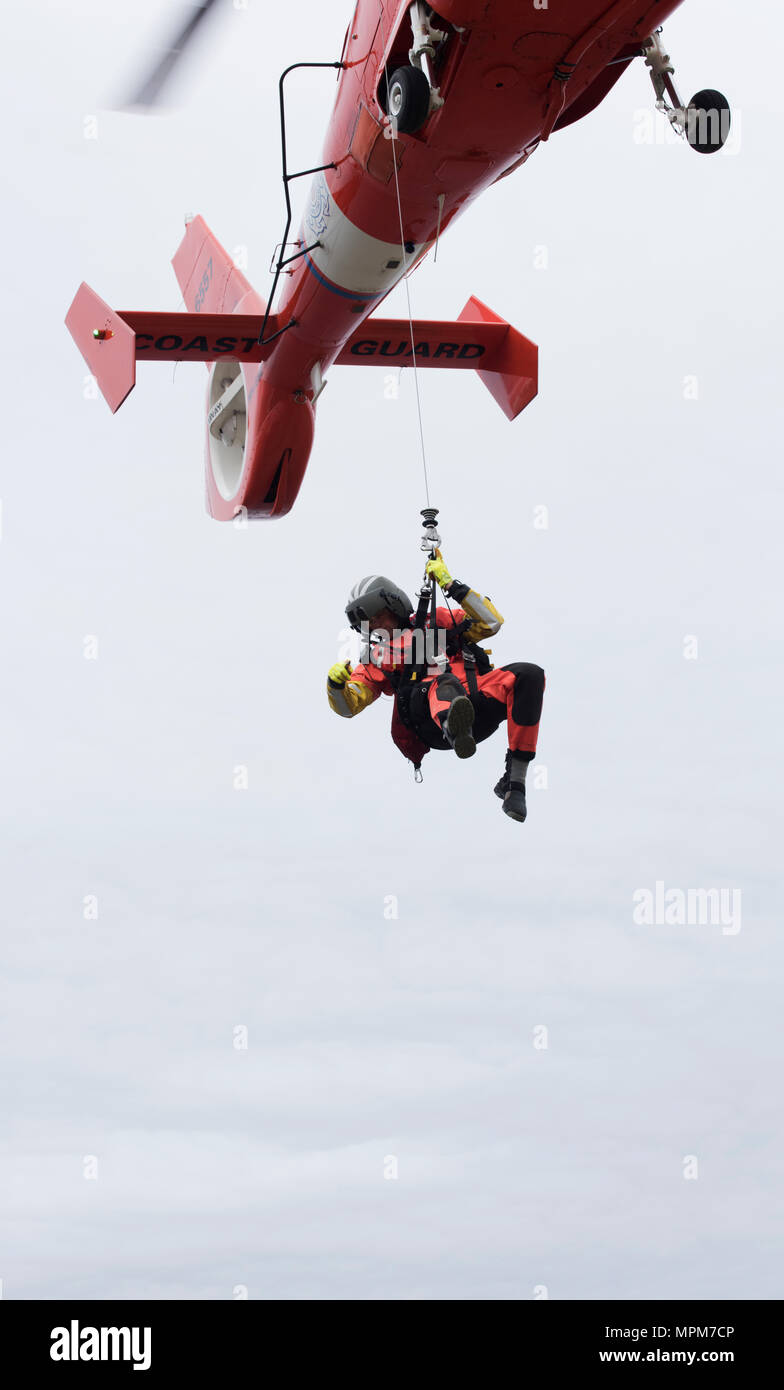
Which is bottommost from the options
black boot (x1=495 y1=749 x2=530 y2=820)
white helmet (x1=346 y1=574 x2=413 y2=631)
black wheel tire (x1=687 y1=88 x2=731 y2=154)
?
black boot (x1=495 y1=749 x2=530 y2=820)

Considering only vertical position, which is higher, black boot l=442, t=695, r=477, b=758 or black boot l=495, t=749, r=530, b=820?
black boot l=442, t=695, r=477, b=758

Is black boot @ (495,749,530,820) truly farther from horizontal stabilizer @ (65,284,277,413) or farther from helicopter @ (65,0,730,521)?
horizontal stabilizer @ (65,284,277,413)

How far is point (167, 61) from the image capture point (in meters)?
10.8

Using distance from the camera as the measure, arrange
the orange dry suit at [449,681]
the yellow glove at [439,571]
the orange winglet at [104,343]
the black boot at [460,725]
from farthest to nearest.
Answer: the orange winglet at [104,343] < the orange dry suit at [449,681] < the yellow glove at [439,571] < the black boot at [460,725]

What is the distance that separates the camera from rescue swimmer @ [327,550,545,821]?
41.1 feet

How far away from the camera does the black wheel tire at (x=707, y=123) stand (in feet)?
36.9

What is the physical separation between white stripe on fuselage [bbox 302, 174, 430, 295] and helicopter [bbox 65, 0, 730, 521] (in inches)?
0.6

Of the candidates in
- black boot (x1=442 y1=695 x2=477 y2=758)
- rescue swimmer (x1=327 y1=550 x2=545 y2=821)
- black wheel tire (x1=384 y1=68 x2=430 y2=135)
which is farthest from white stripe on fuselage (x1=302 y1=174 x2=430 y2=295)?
black boot (x1=442 y1=695 x2=477 y2=758)

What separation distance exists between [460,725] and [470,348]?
464 centimetres

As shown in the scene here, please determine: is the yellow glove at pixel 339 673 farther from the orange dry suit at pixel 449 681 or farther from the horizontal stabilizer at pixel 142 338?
the horizontal stabilizer at pixel 142 338

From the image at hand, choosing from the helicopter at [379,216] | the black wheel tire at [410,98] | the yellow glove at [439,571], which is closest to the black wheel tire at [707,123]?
the helicopter at [379,216]

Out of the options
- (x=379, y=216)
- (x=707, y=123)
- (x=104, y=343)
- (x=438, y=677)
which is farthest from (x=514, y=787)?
(x=104, y=343)

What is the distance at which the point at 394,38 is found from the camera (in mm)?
11516

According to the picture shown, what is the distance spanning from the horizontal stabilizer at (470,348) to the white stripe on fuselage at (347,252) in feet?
4.51
